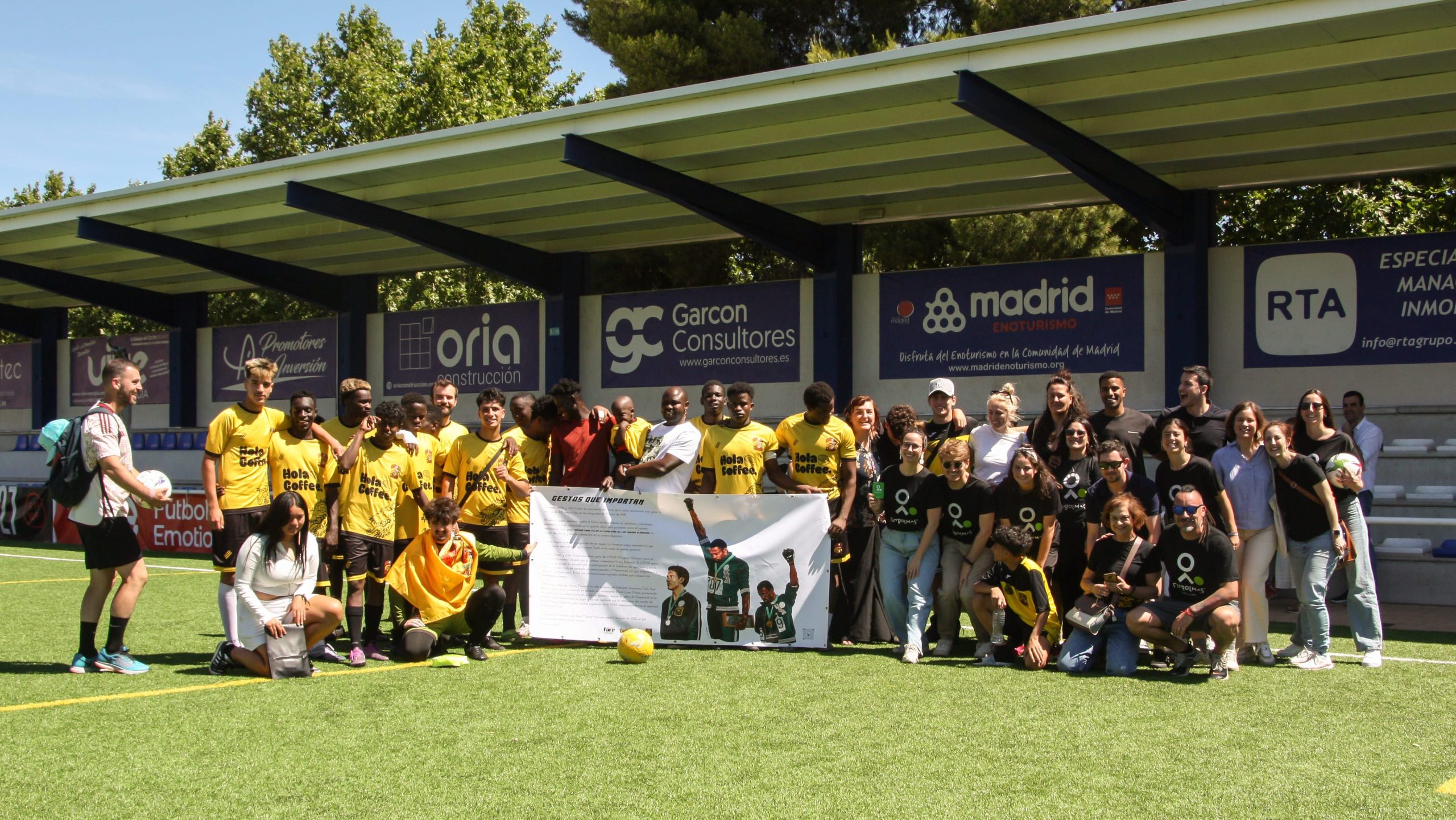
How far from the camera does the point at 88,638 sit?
733 cm

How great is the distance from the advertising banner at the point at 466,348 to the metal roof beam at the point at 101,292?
5.28 meters

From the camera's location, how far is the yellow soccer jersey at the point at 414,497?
8.19 meters

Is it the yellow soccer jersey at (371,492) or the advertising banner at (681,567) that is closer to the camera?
the yellow soccer jersey at (371,492)

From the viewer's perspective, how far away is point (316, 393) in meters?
20.3

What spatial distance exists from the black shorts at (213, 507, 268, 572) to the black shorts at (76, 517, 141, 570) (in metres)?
0.48

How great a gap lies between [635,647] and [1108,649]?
2760mm

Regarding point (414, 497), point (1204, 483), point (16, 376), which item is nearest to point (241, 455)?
point (414, 497)

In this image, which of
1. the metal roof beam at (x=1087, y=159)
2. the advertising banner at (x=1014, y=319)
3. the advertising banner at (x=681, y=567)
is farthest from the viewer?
the advertising banner at (x=1014, y=319)

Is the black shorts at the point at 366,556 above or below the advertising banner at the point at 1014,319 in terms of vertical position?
below

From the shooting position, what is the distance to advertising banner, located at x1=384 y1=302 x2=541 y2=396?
18.1 metres

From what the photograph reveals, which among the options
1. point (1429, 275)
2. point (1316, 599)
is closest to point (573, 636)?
point (1316, 599)

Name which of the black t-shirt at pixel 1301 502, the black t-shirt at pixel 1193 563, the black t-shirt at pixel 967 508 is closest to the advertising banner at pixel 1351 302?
the black t-shirt at pixel 1301 502

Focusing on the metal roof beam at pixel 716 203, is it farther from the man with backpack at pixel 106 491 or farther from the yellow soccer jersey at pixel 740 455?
the man with backpack at pixel 106 491

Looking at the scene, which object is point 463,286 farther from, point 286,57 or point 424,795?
point 424,795
